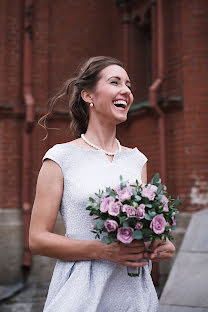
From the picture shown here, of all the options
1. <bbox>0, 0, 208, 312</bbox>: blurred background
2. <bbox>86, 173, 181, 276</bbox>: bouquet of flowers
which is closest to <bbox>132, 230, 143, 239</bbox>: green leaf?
<bbox>86, 173, 181, 276</bbox>: bouquet of flowers

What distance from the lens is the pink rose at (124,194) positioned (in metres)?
1.77

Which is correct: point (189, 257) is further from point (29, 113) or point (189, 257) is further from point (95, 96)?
point (29, 113)

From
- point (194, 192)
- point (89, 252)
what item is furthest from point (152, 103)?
point (89, 252)

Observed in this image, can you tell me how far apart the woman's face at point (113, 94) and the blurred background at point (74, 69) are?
4.17 metres

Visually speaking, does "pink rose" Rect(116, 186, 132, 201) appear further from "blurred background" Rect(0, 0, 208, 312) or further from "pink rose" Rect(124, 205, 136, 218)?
"blurred background" Rect(0, 0, 208, 312)

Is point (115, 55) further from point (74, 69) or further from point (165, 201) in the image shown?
point (165, 201)

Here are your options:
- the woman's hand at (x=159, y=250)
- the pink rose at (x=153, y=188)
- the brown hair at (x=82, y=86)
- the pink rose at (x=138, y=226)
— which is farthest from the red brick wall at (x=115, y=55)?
the pink rose at (x=138, y=226)

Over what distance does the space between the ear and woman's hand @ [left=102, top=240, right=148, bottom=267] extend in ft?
2.54

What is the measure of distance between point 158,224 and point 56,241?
44 centimetres

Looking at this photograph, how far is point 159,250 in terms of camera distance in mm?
1864

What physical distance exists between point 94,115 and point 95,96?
95 millimetres

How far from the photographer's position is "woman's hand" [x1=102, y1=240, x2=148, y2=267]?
1.79 m

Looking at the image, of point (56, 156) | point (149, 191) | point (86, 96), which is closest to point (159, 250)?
point (149, 191)

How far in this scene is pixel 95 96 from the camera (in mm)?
2186
